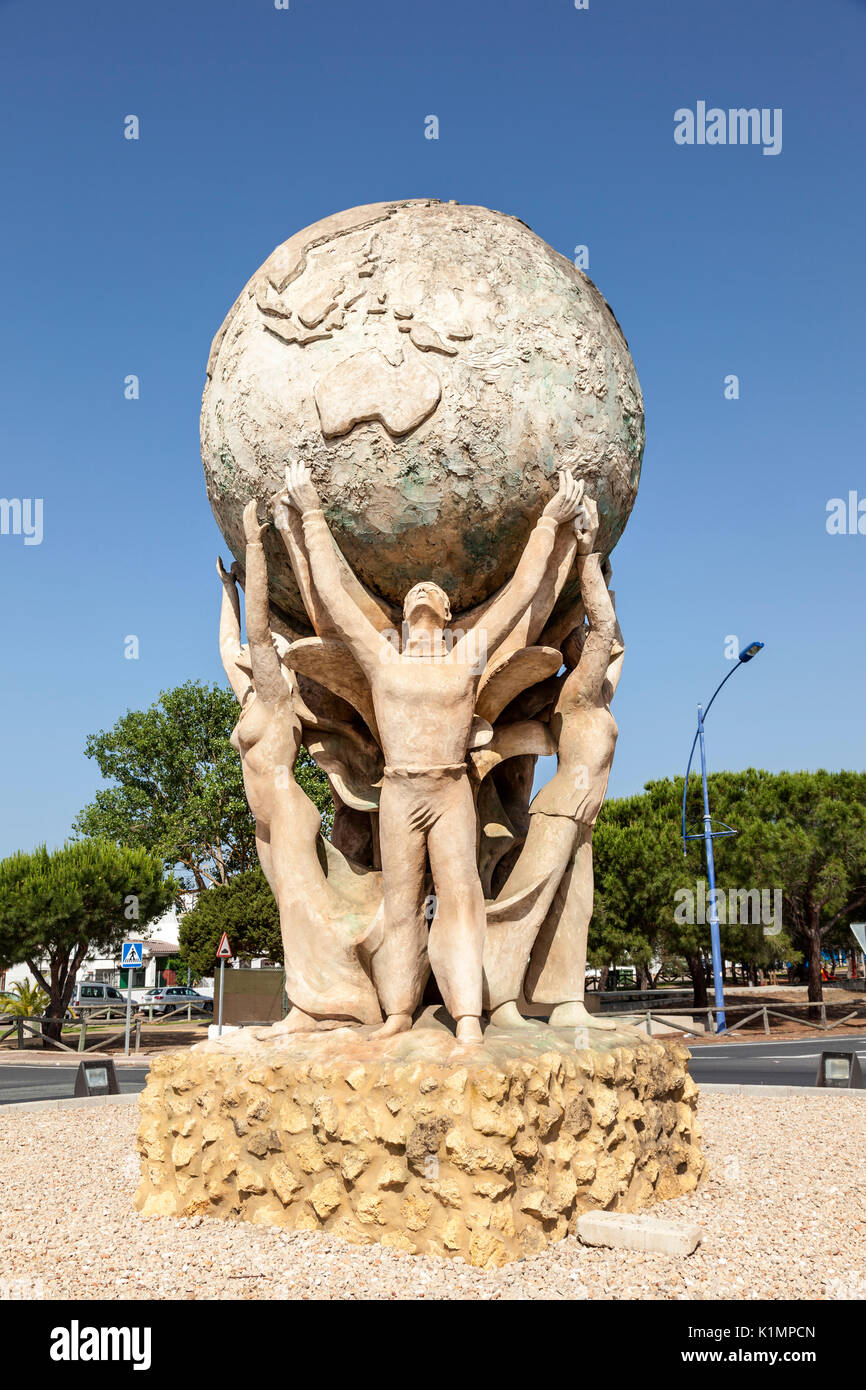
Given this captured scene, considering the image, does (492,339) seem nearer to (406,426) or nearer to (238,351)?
(406,426)

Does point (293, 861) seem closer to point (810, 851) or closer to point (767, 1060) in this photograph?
point (767, 1060)

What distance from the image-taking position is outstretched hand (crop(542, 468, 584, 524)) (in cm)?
633

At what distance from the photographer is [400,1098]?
5137 mm

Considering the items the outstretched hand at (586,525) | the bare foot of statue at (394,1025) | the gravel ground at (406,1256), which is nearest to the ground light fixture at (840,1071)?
the gravel ground at (406,1256)

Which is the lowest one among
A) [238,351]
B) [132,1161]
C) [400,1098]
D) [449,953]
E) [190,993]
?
[190,993]

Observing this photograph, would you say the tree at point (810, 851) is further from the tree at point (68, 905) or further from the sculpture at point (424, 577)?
Answer: the sculpture at point (424, 577)

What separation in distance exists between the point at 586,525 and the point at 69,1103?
353 inches

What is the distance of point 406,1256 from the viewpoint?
4.94 m

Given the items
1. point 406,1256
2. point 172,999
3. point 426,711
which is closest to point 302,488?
point 426,711

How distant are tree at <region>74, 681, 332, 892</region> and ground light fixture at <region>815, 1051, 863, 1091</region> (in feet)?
73.7

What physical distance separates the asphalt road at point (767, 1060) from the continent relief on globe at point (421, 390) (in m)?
9.16

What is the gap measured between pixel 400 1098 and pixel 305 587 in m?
2.97

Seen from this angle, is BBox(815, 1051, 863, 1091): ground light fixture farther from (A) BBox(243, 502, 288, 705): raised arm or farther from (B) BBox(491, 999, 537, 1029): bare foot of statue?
(A) BBox(243, 502, 288, 705): raised arm
